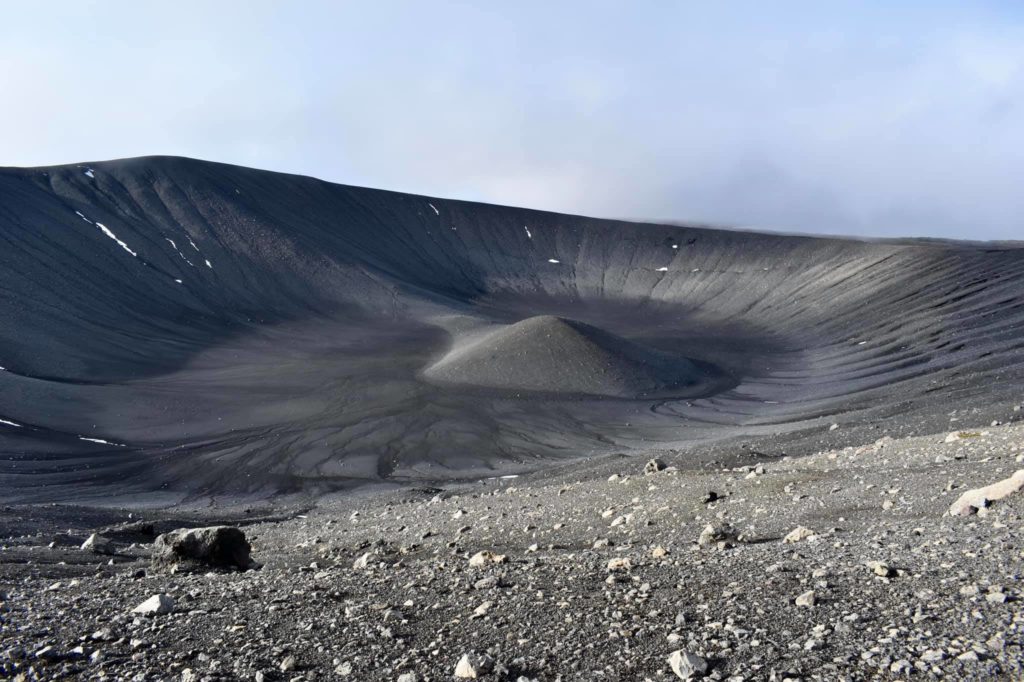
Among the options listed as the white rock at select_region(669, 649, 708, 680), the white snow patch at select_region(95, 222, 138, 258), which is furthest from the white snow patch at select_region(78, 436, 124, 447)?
the white rock at select_region(669, 649, 708, 680)

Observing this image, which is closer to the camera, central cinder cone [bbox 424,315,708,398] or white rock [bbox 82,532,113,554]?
white rock [bbox 82,532,113,554]

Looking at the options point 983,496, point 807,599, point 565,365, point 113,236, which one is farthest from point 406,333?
point 807,599

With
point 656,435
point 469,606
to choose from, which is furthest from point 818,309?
point 469,606

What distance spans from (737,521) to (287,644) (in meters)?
5.07

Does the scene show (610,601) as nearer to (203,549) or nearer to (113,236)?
(203,549)

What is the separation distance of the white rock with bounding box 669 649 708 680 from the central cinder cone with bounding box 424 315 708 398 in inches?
1412

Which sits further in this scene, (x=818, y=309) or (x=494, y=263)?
(x=494, y=263)

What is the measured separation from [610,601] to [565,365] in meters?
37.0

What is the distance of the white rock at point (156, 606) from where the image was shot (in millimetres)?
6527

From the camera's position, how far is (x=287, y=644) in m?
5.66

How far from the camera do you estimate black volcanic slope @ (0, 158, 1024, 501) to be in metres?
31.4

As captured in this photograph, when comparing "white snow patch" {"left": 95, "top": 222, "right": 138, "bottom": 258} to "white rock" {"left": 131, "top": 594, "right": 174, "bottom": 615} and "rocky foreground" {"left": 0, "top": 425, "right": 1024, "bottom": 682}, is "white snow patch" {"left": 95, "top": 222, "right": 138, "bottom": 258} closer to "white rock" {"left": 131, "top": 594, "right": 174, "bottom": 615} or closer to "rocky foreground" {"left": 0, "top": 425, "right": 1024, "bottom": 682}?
"rocky foreground" {"left": 0, "top": 425, "right": 1024, "bottom": 682}

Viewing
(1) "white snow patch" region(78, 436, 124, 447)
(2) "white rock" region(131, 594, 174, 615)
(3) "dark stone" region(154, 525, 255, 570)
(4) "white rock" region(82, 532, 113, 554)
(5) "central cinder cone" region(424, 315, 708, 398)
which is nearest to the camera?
(2) "white rock" region(131, 594, 174, 615)

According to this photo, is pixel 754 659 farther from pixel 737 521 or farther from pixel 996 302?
pixel 996 302
